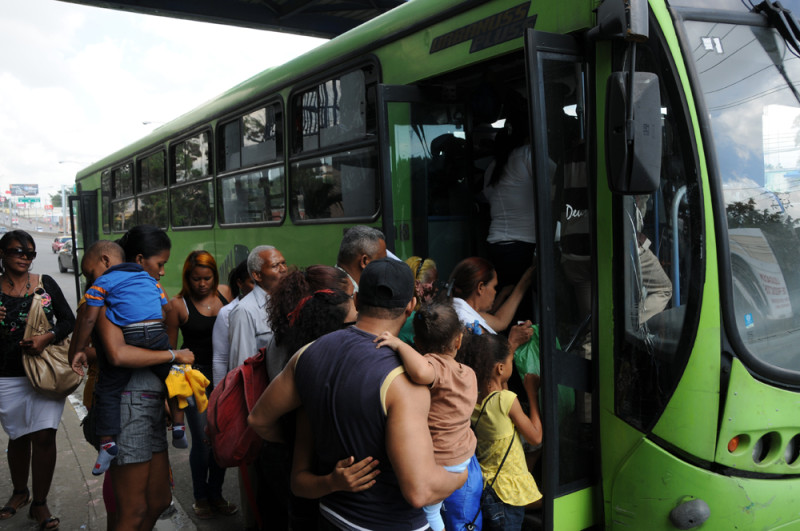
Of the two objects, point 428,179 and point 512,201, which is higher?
point 428,179

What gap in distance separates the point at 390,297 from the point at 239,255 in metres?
4.77

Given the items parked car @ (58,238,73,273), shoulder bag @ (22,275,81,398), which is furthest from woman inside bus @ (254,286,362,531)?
parked car @ (58,238,73,273)

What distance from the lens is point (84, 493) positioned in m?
4.84

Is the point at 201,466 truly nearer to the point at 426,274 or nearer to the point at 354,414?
the point at 426,274

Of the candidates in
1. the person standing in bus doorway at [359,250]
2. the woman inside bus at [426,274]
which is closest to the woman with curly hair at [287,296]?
the person standing in bus doorway at [359,250]

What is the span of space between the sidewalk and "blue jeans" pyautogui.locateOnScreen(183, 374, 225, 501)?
209mm

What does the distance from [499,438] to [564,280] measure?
0.76m

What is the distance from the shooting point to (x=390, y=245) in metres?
4.09

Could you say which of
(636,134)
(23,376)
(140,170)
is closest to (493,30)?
(636,134)

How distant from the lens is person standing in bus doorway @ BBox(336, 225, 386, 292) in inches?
141

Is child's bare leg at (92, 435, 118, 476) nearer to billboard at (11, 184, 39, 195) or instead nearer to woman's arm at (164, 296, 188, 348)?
woman's arm at (164, 296, 188, 348)

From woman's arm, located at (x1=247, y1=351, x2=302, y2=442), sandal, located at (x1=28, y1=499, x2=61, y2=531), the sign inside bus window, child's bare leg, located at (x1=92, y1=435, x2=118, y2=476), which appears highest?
the sign inside bus window

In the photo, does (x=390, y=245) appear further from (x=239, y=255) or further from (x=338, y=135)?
(x=239, y=255)

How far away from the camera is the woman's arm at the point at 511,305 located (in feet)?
12.5
